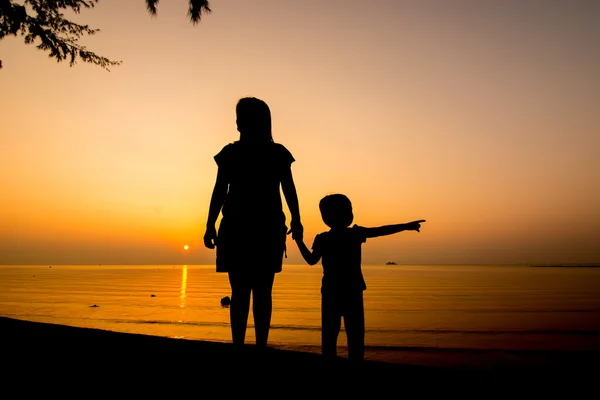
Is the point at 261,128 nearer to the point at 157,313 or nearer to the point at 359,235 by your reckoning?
the point at 359,235

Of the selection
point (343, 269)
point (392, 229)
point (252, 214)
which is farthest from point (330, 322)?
point (252, 214)

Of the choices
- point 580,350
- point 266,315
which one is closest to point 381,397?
point 266,315

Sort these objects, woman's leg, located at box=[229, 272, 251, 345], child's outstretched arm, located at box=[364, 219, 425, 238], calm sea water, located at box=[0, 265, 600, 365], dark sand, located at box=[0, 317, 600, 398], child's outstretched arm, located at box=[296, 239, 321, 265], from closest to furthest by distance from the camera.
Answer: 1. dark sand, located at box=[0, 317, 600, 398]
2. woman's leg, located at box=[229, 272, 251, 345]
3. child's outstretched arm, located at box=[364, 219, 425, 238]
4. child's outstretched arm, located at box=[296, 239, 321, 265]
5. calm sea water, located at box=[0, 265, 600, 365]

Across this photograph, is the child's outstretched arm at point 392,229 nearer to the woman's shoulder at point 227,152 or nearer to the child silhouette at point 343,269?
the child silhouette at point 343,269

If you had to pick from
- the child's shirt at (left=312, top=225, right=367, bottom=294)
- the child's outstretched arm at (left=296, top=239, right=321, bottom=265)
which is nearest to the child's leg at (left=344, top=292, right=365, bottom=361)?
the child's shirt at (left=312, top=225, right=367, bottom=294)

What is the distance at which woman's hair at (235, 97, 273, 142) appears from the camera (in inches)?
166

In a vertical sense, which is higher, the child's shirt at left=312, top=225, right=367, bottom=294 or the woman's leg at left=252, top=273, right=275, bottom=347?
the child's shirt at left=312, top=225, right=367, bottom=294

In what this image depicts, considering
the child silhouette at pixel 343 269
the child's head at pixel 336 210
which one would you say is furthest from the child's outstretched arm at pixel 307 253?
the child's head at pixel 336 210

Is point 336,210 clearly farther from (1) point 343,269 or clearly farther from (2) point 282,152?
(2) point 282,152

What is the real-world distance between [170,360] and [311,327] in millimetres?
8138

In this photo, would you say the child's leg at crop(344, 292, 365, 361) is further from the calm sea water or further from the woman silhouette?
the calm sea water

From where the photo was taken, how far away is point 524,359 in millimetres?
7512

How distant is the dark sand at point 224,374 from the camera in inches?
99.5

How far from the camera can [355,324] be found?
415 centimetres
